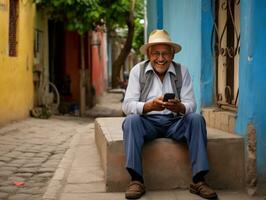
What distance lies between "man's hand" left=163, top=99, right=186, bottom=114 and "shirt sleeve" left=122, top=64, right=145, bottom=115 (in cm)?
25

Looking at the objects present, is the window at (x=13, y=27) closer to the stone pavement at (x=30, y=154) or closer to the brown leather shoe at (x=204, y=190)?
the stone pavement at (x=30, y=154)

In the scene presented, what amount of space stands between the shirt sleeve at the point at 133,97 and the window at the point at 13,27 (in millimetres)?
7028

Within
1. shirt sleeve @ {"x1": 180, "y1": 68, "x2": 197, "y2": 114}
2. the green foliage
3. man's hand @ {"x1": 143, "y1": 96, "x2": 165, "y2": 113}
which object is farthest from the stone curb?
the green foliage

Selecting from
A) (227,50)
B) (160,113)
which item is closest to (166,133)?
(160,113)

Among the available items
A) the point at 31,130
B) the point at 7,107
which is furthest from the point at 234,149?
→ the point at 7,107

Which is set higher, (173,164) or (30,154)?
(173,164)

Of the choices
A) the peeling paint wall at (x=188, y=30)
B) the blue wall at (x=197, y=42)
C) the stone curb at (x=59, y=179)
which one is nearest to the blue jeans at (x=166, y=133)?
the stone curb at (x=59, y=179)

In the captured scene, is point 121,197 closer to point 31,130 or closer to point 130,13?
point 31,130

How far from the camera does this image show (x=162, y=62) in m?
4.46

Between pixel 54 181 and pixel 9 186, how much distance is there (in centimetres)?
65

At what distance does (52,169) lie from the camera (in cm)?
619

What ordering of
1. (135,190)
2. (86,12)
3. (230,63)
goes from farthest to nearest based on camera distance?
1. (86,12)
2. (230,63)
3. (135,190)

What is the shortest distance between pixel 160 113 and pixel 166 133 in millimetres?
190

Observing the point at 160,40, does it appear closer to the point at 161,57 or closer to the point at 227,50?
the point at 161,57
